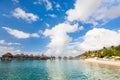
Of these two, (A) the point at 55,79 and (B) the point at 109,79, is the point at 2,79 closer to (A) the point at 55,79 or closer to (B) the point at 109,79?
(A) the point at 55,79

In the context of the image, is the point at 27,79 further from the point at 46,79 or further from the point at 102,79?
the point at 102,79

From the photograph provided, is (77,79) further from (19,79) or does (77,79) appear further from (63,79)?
(19,79)

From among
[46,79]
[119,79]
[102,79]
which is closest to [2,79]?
[46,79]

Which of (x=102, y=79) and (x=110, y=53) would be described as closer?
(x=102, y=79)

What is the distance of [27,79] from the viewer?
44750 millimetres

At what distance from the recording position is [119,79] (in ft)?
140

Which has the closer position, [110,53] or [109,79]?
[109,79]

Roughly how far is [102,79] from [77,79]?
5.99 m

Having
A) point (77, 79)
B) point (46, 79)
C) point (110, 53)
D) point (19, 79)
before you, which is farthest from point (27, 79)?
point (110, 53)

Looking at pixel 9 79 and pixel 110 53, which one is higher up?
pixel 110 53

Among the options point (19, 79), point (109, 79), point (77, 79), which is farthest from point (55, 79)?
point (109, 79)

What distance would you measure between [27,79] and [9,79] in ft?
14.6

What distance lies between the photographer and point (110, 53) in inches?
6156

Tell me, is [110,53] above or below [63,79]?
above
